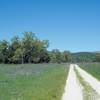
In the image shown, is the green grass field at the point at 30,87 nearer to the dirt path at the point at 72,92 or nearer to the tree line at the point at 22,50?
the dirt path at the point at 72,92

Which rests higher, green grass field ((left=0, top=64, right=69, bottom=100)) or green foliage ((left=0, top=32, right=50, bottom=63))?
green foliage ((left=0, top=32, right=50, bottom=63))

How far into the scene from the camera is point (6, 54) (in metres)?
115

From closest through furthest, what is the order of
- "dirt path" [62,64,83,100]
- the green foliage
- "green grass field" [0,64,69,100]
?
1. "green grass field" [0,64,69,100]
2. "dirt path" [62,64,83,100]
3. the green foliage

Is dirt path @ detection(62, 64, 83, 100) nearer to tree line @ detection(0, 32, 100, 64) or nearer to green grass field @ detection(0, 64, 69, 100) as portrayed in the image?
green grass field @ detection(0, 64, 69, 100)

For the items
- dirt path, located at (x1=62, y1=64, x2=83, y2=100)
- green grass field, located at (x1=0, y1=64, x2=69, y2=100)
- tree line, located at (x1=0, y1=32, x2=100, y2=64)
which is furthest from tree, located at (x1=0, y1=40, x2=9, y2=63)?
dirt path, located at (x1=62, y1=64, x2=83, y2=100)

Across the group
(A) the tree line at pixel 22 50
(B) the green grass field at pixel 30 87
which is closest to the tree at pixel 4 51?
(A) the tree line at pixel 22 50

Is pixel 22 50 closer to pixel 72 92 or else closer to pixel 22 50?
pixel 22 50

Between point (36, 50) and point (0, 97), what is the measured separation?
339 feet

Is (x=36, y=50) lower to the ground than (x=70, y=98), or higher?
higher

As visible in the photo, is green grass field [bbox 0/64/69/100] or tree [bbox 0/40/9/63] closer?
green grass field [bbox 0/64/69/100]

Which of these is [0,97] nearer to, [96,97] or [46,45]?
[96,97]

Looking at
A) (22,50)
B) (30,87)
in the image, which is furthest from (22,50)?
(30,87)

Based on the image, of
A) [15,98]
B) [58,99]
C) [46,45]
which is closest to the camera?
[15,98]

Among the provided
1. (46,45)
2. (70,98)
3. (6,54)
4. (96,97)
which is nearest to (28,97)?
(70,98)
